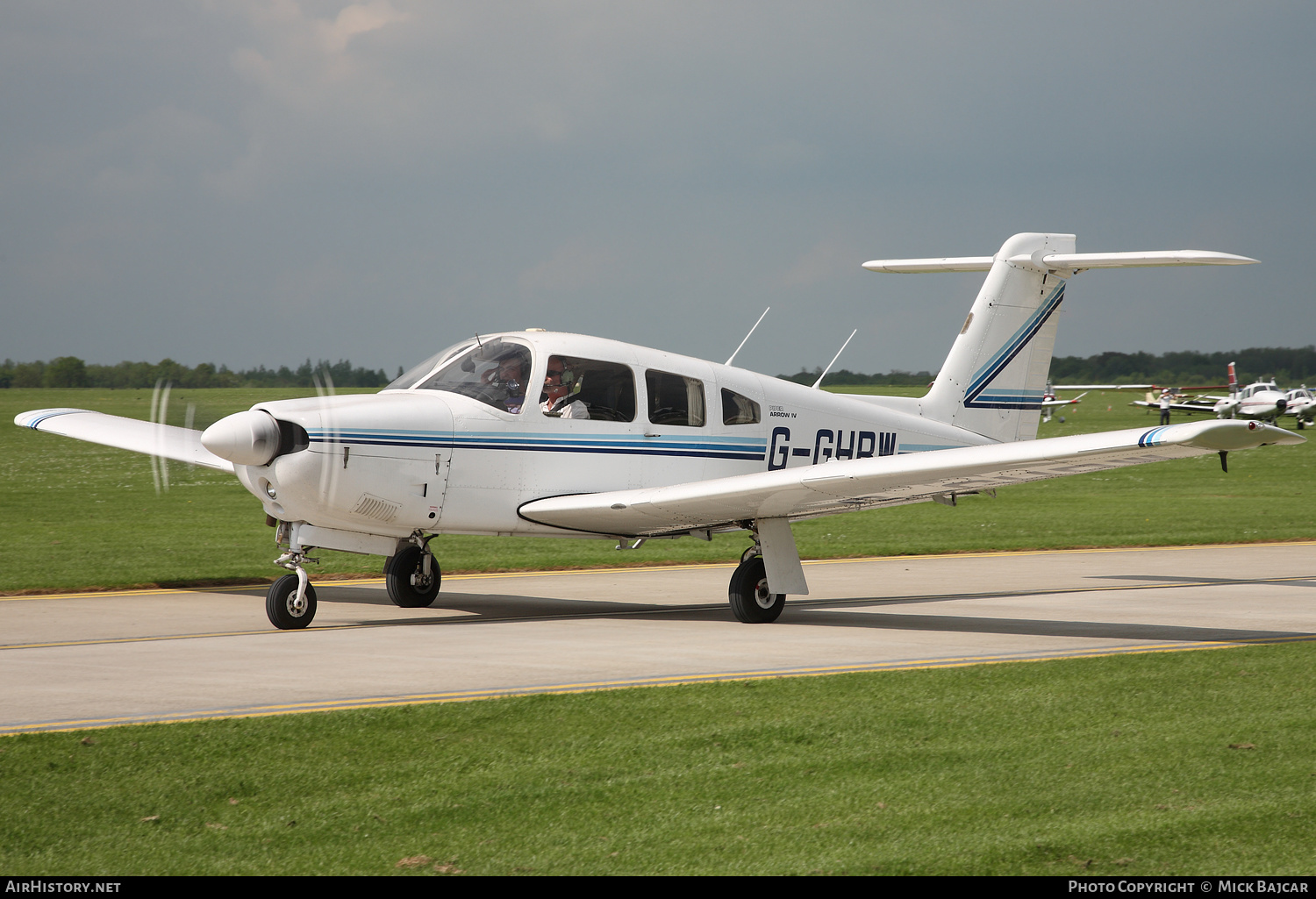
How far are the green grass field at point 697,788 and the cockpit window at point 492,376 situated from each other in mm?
4444

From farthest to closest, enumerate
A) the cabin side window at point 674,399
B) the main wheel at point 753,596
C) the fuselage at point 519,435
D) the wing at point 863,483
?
the cabin side window at point 674,399
the main wheel at point 753,596
the fuselage at point 519,435
the wing at point 863,483

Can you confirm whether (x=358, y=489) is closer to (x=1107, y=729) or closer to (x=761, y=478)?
(x=761, y=478)

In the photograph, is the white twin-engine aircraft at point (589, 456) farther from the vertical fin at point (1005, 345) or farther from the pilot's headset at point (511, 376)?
the vertical fin at point (1005, 345)

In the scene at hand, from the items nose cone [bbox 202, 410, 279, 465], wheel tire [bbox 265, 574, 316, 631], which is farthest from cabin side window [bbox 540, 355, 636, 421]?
wheel tire [bbox 265, 574, 316, 631]

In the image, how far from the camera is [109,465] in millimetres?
41219

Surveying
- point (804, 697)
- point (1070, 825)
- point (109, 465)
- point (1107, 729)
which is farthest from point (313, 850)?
point (109, 465)

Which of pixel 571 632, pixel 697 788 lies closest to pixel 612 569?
pixel 571 632

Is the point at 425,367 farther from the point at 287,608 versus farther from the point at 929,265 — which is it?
the point at 929,265

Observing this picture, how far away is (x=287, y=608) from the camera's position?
11227 millimetres

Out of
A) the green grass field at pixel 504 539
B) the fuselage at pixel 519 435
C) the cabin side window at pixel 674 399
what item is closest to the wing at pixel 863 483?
the fuselage at pixel 519 435

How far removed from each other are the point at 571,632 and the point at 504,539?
10.4m

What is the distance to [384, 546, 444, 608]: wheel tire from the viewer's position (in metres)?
13.0

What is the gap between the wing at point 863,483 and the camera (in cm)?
949
